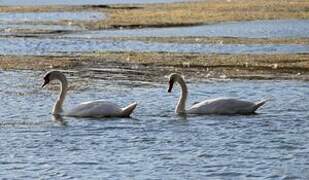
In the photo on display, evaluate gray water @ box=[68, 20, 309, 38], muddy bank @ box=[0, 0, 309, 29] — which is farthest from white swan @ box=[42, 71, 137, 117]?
muddy bank @ box=[0, 0, 309, 29]

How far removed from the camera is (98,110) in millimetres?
18016

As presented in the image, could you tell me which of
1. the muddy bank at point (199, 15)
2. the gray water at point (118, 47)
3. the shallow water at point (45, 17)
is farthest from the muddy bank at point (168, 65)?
the shallow water at point (45, 17)

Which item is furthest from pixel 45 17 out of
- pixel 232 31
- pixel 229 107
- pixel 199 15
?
pixel 229 107

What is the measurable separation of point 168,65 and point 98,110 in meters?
10.6

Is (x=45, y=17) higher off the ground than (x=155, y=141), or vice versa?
(x=155, y=141)

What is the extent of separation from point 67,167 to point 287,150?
10.8 ft

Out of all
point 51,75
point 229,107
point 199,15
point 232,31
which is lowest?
point 199,15

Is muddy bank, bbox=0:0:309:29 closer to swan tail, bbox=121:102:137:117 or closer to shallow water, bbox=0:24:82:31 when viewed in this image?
shallow water, bbox=0:24:82:31

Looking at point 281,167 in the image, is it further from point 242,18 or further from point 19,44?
point 242,18

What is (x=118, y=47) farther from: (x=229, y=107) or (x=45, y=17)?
(x=45, y=17)

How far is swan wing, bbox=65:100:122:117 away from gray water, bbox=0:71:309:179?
0.69 feet

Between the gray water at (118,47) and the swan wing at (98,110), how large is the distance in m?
15.0

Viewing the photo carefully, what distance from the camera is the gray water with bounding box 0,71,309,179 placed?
13.0m

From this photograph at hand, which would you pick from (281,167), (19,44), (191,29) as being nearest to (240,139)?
(281,167)
